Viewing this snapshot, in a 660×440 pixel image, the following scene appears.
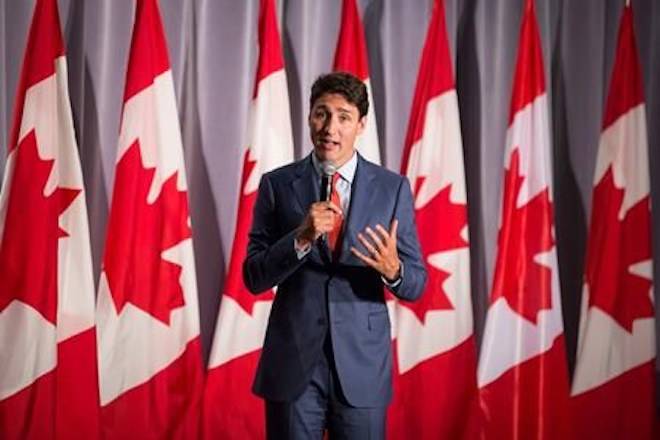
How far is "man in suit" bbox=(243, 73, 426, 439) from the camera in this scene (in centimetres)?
178

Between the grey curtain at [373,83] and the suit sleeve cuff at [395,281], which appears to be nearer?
the suit sleeve cuff at [395,281]

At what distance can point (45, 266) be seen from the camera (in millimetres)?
3154

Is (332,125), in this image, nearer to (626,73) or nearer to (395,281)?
(395,281)

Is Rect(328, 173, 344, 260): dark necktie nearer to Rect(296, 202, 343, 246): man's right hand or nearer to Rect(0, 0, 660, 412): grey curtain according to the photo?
Rect(296, 202, 343, 246): man's right hand

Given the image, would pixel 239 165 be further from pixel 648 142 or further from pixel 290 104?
pixel 648 142

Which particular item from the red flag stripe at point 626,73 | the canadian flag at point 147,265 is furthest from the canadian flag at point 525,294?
the canadian flag at point 147,265

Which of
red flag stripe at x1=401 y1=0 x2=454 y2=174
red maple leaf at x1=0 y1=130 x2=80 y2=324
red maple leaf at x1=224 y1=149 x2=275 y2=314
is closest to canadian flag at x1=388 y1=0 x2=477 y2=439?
red flag stripe at x1=401 y1=0 x2=454 y2=174

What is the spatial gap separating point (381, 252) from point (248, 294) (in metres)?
1.86

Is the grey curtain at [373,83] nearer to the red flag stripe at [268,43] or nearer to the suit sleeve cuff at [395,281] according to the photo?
the red flag stripe at [268,43]

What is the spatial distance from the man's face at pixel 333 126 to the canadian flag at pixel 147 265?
1656 mm

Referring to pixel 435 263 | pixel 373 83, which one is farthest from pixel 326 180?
pixel 373 83

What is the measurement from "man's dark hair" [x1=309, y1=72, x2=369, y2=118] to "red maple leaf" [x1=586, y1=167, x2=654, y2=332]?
228cm

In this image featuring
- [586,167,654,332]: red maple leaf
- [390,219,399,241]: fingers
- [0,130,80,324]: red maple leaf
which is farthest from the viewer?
[586,167,654,332]: red maple leaf

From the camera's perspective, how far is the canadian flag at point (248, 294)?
138 inches
